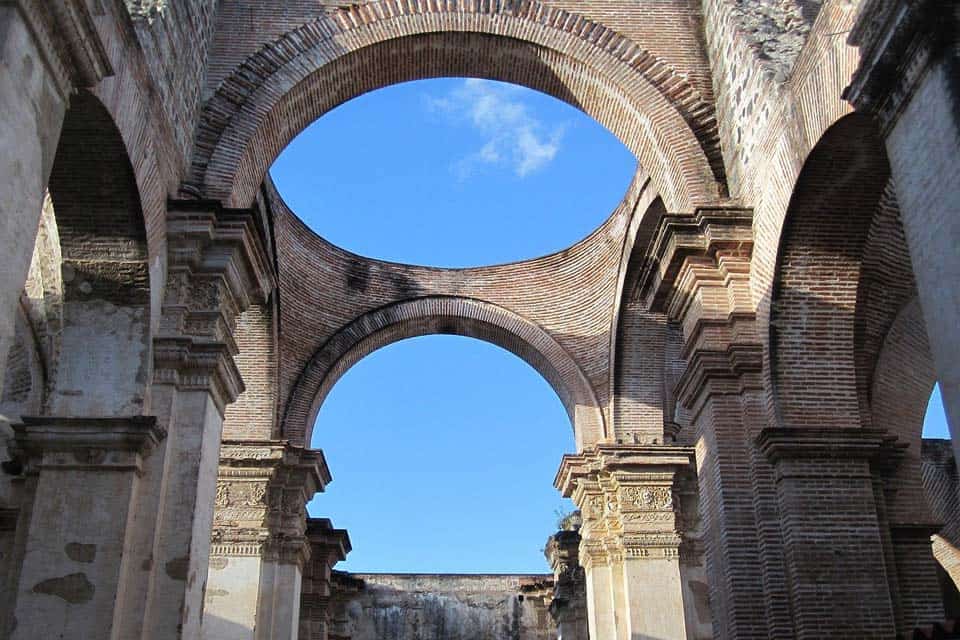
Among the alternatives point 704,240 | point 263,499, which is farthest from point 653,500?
point 704,240

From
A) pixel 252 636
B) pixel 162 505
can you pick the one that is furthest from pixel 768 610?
pixel 252 636

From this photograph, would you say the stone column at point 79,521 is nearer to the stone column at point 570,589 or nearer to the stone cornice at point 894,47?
the stone cornice at point 894,47

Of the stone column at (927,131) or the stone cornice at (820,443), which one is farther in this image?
the stone cornice at (820,443)

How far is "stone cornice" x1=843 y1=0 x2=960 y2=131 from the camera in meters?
4.76

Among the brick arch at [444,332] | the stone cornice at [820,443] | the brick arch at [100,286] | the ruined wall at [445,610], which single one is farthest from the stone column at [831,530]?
the ruined wall at [445,610]

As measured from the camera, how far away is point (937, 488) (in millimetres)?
14531

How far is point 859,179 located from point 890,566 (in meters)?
2.75

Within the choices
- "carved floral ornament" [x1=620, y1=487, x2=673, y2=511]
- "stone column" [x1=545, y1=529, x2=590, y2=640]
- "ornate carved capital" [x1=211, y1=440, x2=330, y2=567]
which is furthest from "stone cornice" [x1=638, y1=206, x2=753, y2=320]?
"stone column" [x1=545, y1=529, x2=590, y2=640]

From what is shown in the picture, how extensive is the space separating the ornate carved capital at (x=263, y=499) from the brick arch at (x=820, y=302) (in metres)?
7.21

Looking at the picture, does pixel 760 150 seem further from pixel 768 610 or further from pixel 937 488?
pixel 937 488

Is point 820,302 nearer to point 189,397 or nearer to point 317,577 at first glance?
point 189,397

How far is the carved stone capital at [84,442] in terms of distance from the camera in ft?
23.6

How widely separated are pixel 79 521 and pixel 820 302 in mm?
5437

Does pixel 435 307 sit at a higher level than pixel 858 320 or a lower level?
higher
